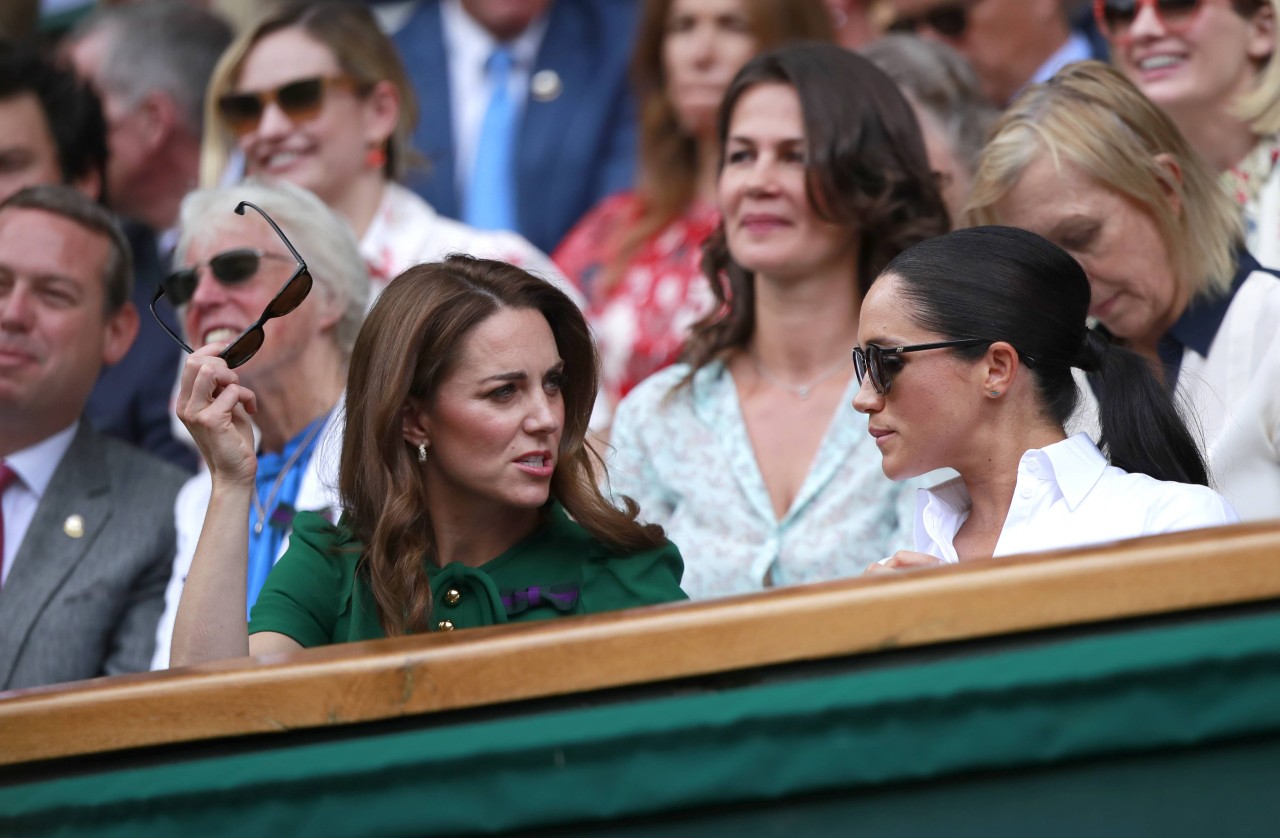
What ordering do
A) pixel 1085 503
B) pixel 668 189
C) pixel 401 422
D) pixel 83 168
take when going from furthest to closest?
1. pixel 83 168
2. pixel 668 189
3. pixel 401 422
4. pixel 1085 503

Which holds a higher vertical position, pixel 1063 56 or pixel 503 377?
pixel 1063 56

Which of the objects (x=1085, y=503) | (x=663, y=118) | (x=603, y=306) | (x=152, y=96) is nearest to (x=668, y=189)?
(x=663, y=118)

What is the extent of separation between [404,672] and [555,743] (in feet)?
0.63

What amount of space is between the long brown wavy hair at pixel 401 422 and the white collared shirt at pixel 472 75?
110 inches

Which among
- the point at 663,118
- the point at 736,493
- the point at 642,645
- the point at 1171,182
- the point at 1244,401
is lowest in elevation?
the point at 736,493

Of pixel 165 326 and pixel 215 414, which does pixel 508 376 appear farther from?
pixel 165 326

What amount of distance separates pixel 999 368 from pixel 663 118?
2321 mm

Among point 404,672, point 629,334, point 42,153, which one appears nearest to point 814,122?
point 629,334

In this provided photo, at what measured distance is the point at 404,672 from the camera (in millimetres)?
1929

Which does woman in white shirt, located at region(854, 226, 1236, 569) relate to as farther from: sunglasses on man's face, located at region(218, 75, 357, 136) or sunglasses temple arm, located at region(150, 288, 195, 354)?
sunglasses on man's face, located at region(218, 75, 357, 136)

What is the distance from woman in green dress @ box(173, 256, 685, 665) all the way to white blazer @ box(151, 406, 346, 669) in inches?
16.1

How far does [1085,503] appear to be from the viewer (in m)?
2.44

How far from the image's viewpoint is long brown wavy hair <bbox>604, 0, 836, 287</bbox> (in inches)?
177

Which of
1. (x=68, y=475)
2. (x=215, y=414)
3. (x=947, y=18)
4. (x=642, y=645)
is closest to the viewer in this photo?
(x=642, y=645)
